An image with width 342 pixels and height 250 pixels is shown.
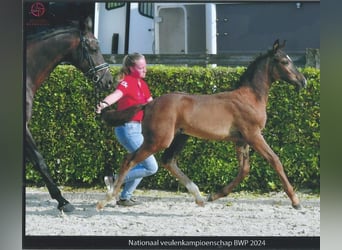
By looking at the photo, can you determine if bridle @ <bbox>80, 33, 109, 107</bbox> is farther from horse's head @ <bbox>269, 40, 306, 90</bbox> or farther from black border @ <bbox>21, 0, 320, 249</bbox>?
horse's head @ <bbox>269, 40, 306, 90</bbox>

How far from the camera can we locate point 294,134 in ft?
27.5

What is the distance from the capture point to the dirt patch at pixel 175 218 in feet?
26.7

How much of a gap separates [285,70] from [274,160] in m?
0.86

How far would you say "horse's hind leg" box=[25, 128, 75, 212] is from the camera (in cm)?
816

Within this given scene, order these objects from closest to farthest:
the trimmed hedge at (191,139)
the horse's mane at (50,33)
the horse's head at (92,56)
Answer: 1. the horse's mane at (50,33)
2. the horse's head at (92,56)
3. the trimmed hedge at (191,139)

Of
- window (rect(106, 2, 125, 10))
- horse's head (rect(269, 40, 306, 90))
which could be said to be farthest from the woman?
horse's head (rect(269, 40, 306, 90))

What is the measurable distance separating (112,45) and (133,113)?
67 centimetres

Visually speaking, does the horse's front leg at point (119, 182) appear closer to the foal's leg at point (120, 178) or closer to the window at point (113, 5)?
the foal's leg at point (120, 178)

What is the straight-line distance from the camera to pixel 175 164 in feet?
27.3

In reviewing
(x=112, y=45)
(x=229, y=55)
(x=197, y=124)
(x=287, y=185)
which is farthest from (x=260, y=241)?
(x=112, y=45)

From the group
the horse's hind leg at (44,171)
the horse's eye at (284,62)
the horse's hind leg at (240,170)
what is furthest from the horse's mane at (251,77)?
the horse's hind leg at (44,171)

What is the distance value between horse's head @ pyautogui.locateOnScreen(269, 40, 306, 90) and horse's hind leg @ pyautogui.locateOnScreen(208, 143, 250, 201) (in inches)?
28.9

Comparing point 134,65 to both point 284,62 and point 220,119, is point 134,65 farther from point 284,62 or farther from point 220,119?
point 284,62

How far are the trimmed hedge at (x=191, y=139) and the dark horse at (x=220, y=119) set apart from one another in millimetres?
86
